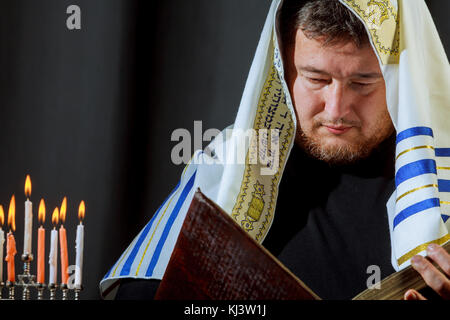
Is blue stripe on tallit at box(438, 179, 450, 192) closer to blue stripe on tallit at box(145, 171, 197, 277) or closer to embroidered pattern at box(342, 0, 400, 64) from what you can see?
embroidered pattern at box(342, 0, 400, 64)

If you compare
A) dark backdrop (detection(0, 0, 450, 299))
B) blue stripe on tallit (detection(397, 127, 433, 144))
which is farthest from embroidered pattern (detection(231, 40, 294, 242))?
dark backdrop (detection(0, 0, 450, 299))

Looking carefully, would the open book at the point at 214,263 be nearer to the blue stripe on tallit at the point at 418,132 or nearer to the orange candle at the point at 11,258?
the orange candle at the point at 11,258

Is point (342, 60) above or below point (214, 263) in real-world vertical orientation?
above

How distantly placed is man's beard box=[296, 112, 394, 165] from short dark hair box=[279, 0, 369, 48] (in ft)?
0.84

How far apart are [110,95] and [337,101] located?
1074mm

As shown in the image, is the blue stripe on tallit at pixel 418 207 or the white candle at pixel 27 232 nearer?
the white candle at pixel 27 232

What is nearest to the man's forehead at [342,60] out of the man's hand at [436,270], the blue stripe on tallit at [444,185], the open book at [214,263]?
the blue stripe on tallit at [444,185]

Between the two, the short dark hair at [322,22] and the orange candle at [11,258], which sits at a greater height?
the short dark hair at [322,22]

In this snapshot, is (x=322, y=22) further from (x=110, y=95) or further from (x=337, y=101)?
(x=110, y=95)

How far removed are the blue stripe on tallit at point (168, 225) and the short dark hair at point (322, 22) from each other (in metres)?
0.59

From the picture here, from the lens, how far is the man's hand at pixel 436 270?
4.94ft

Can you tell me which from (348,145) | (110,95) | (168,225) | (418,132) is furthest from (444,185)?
(110,95)

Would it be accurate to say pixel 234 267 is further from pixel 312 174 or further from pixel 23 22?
pixel 23 22

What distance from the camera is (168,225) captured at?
225 cm
